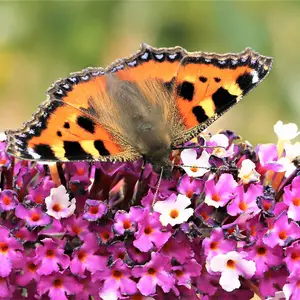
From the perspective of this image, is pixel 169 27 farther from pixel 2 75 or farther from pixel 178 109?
pixel 178 109

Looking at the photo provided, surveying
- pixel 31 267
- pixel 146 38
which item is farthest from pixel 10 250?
pixel 146 38

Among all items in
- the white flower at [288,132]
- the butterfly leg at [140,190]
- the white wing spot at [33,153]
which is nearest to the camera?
the white wing spot at [33,153]

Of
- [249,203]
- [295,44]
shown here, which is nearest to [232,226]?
[249,203]

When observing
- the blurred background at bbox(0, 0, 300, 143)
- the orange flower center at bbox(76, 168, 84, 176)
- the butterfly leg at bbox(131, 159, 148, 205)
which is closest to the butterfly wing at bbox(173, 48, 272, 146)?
the butterfly leg at bbox(131, 159, 148, 205)

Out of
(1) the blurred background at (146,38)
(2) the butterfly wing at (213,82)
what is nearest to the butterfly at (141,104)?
(2) the butterfly wing at (213,82)

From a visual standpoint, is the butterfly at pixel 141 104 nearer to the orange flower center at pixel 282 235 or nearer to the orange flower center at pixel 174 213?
the orange flower center at pixel 174 213

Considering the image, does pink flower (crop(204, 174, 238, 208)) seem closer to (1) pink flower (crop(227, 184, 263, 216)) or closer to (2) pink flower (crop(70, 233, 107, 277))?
(1) pink flower (crop(227, 184, 263, 216))
